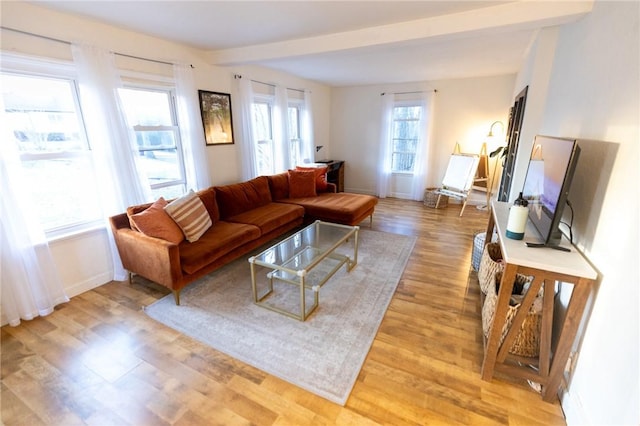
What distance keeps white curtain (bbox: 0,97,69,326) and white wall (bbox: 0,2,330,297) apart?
219mm

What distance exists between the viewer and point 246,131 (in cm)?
400

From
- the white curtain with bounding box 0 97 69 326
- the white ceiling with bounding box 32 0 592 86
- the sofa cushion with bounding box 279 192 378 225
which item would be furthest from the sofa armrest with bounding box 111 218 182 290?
the sofa cushion with bounding box 279 192 378 225

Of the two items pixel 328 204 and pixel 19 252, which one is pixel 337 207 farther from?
pixel 19 252

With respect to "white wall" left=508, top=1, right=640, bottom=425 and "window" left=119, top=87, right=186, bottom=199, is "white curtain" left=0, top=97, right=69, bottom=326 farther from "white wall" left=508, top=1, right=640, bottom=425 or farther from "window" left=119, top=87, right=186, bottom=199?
"white wall" left=508, top=1, right=640, bottom=425

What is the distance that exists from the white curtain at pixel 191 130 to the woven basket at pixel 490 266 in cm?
314

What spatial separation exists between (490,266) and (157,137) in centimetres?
354

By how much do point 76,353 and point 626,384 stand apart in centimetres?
294

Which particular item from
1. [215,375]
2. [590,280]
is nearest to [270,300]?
[215,375]

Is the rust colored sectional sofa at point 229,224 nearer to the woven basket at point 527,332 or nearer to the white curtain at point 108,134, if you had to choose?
the white curtain at point 108,134

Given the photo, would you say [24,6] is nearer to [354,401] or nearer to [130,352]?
[130,352]

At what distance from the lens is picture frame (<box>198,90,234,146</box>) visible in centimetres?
352

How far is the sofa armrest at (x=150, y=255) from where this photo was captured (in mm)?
2250

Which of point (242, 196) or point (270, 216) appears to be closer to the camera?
point (270, 216)

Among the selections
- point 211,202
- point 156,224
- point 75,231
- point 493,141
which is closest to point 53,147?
point 75,231
